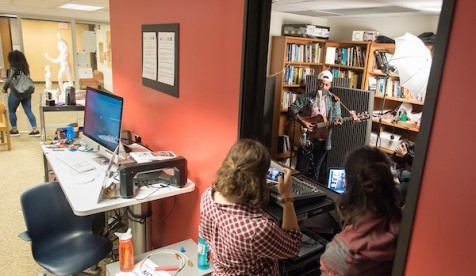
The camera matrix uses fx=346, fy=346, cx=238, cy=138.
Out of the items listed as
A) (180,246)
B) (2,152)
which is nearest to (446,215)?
(180,246)

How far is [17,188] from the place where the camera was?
3861mm

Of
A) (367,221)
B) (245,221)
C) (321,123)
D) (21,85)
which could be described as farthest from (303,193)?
(21,85)

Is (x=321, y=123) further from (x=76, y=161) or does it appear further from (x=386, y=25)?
(x=76, y=161)

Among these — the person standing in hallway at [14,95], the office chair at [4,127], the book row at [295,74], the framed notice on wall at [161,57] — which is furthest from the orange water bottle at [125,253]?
the person standing in hallway at [14,95]

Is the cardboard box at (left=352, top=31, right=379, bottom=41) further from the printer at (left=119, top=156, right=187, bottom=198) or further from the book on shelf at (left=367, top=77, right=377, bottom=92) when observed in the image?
the printer at (left=119, top=156, right=187, bottom=198)

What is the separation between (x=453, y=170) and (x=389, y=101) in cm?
450

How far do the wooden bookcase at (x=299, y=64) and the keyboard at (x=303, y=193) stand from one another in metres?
3.40

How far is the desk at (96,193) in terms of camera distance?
5.95ft

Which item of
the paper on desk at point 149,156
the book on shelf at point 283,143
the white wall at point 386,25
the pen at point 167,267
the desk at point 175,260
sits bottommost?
the book on shelf at point 283,143

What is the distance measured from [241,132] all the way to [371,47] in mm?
3851

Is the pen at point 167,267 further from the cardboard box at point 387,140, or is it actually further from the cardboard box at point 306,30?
the cardboard box at point 306,30

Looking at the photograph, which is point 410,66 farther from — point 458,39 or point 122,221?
point 122,221

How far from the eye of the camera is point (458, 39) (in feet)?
2.79

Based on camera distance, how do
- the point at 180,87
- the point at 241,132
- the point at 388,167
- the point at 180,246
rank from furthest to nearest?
1. the point at 180,87
2. the point at 180,246
3. the point at 241,132
4. the point at 388,167
